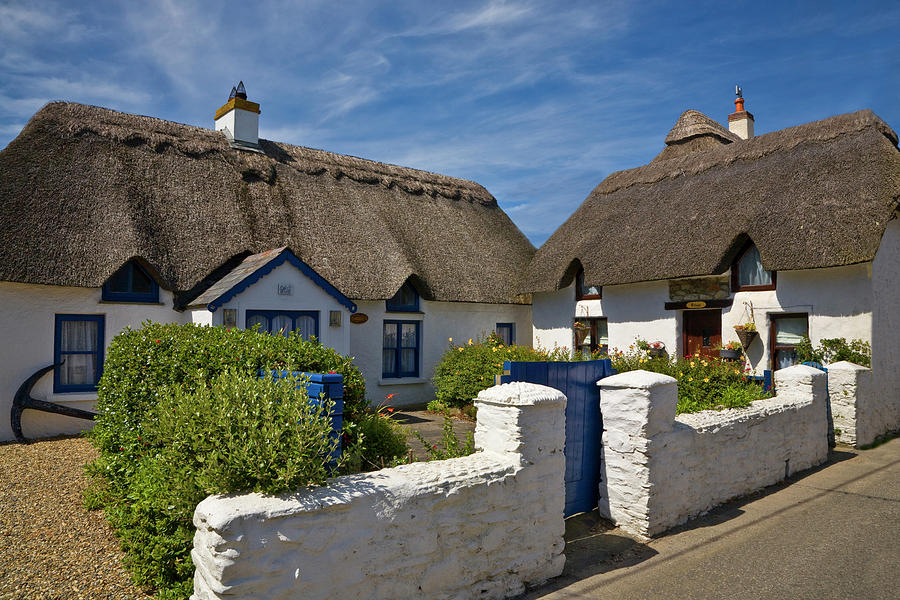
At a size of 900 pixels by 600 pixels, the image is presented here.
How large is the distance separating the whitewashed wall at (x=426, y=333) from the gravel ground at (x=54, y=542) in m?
6.35

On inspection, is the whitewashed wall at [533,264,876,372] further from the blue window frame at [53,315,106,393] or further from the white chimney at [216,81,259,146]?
the blue window frame at [53,315,106,393]

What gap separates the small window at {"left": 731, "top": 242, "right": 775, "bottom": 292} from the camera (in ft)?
39.8

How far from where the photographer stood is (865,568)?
17.0 ft

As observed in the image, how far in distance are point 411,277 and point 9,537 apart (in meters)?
9.97

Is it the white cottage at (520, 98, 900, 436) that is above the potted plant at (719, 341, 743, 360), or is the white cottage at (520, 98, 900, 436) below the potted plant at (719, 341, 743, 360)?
above

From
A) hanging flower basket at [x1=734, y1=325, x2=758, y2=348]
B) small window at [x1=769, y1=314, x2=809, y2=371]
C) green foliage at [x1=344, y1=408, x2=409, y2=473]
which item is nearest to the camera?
green foliage at [x1=344, y1=408, x2=409, y2=473]

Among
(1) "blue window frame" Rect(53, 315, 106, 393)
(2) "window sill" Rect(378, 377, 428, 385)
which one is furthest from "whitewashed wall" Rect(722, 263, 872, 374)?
(1) "blue window frame" Rect(53, 315, 106, 393)

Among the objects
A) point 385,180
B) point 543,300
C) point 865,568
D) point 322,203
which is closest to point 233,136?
point 322,203

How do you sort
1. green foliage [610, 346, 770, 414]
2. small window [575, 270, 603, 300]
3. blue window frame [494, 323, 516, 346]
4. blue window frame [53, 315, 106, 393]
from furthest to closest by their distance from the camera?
blue window frame [494, 323, 516, 346] → small window [575, 270, 603, 300] → blue window frame [53, 315, 106, 393] → green foliage [610, 346, 770, 414]

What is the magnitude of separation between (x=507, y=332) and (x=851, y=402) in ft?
28.7

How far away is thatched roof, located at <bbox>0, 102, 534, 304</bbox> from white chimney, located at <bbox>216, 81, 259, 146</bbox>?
380 millimetres

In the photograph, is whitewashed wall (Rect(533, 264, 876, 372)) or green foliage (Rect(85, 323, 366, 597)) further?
whitewashed wall (Rect(533, 264, 876, 372))

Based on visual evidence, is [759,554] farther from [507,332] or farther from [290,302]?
[507,332]

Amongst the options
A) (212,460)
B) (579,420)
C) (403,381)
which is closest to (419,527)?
(212,460)
